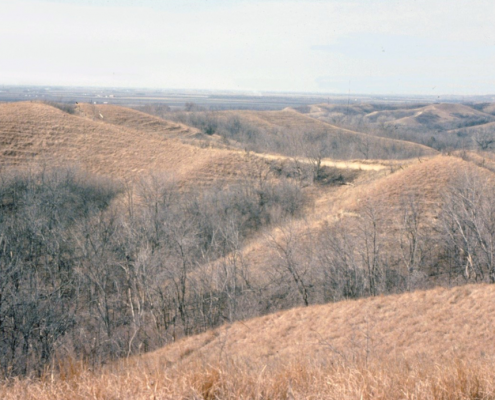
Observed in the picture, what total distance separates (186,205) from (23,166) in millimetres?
19153

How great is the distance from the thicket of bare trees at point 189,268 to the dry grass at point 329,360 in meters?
4.80

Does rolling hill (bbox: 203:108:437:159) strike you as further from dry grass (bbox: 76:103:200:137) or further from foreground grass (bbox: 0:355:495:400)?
foreground grass (bbox: 0:355:495:400)

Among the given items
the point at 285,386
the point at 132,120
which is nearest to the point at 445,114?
the point at 132,120

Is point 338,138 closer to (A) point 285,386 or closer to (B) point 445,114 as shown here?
(A) point 285,386

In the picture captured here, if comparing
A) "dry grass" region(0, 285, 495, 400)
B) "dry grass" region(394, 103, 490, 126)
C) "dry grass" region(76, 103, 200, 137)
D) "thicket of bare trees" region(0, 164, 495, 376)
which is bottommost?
"thicket of bare trees" region(0, 164, 495, 376)

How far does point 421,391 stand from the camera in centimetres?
435

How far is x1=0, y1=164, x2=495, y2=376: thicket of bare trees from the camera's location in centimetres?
1786

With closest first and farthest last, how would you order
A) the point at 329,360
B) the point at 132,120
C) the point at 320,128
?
the point at 329,360 < the point at 132,120 < the point at 320,128

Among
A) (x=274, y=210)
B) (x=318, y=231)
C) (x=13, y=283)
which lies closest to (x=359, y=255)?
(x=318, y=231)

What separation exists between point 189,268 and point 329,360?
17550 mm

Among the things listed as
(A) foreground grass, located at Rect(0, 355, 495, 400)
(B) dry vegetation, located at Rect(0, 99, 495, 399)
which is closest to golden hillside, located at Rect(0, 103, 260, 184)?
(B) dry vegetation, located at Rect(0, 99, 495, 399)

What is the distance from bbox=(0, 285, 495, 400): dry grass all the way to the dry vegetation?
4cm

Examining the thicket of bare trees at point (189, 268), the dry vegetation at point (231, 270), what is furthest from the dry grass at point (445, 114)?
the thicket of bare trees at point (189, 268)

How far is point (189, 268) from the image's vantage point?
2386 cm
